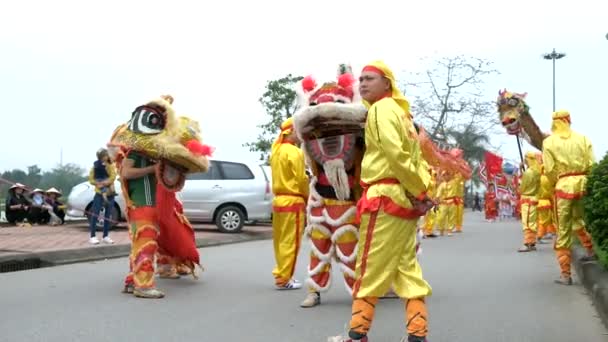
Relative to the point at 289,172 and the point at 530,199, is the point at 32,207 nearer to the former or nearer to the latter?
the point at 530,199

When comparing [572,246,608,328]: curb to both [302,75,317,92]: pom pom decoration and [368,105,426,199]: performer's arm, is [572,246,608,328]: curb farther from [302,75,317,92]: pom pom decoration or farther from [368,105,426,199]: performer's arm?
[302,75,317,92]: pom pom decoration

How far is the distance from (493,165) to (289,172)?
2336 centimetres

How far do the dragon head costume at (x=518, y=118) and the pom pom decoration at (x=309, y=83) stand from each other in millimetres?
2942

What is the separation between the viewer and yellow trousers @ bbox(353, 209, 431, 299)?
431 cm

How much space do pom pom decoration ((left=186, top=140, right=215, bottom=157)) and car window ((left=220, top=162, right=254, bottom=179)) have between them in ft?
28.8

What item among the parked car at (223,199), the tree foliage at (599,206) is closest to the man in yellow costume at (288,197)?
the tree foliage at (599,206)

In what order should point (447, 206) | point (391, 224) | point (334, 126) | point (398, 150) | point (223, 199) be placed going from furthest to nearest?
1. point (447, 206)
2. point (223, 199)
3. point (334, 126)
4. point (391, 224)
5. point (398, 150)

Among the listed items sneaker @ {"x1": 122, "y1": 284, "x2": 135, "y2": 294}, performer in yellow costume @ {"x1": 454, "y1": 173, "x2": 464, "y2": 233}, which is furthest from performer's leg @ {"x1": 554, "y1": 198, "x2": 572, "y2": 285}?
performer in yellow costume @ {"x1": 454, "y1": 173, "x2": 464, "y2": 233}

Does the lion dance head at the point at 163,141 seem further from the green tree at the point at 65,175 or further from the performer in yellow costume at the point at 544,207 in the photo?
the green tree at the point at 65,175

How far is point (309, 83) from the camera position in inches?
245

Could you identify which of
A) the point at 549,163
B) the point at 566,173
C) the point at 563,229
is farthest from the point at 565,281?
the point at 549,163

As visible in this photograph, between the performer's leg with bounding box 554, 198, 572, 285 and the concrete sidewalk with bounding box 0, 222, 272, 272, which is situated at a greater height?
the performer's leg with bounding box 554, 198, 572, 285

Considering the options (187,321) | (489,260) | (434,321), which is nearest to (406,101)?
(434,321)

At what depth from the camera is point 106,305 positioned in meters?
6.61
